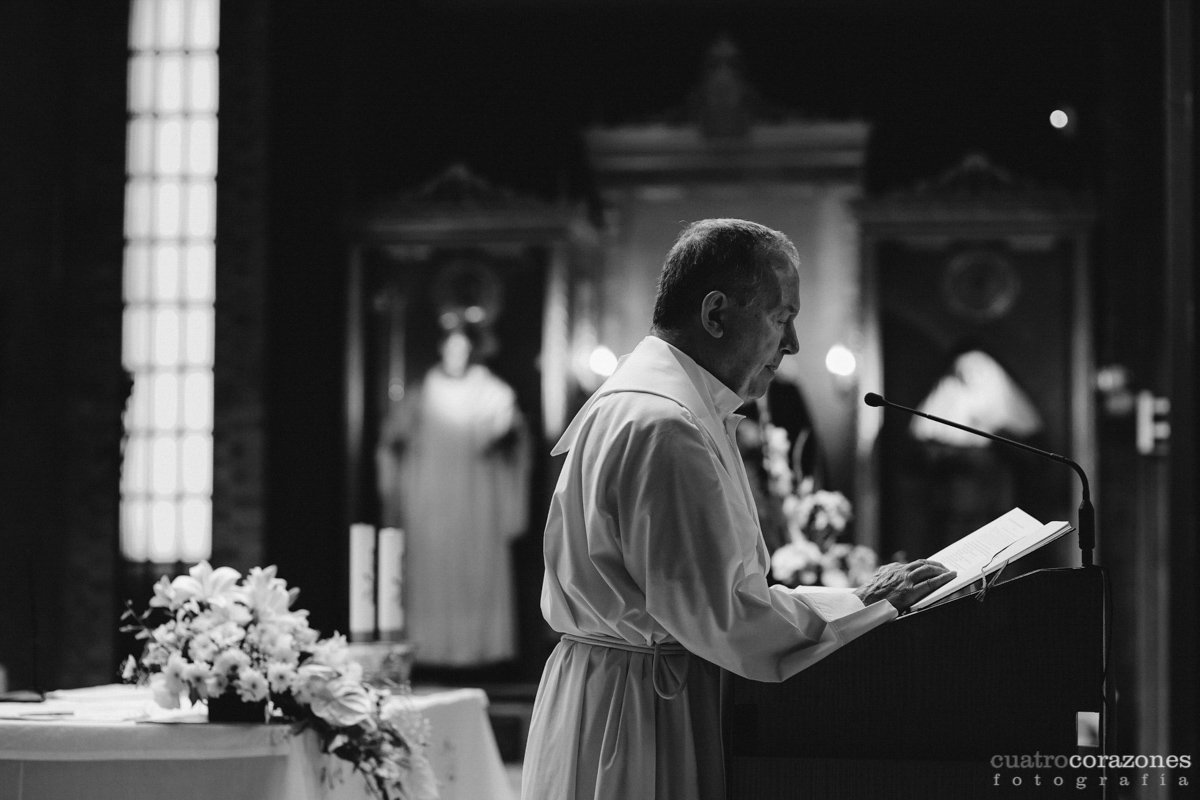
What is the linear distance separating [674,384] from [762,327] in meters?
0.15

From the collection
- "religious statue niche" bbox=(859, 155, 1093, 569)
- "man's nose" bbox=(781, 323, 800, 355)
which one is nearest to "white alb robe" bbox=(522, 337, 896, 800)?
"man's nose" bbox=(781, 323, 800, 355)

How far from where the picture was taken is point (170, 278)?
795 centimetres

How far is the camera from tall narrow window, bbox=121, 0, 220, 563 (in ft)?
25.6

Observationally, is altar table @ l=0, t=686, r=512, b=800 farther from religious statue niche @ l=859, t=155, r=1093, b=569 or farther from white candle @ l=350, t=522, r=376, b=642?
religious statue niche @ l=859, t=155, r=1093, b=569

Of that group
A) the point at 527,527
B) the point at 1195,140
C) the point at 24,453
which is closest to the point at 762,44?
the point at 527,527

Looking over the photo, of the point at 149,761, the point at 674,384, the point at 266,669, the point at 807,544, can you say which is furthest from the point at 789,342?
the point at 807,544

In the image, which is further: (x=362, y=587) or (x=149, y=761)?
(x=362, y=587)

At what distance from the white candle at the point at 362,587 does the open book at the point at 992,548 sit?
2047 mm

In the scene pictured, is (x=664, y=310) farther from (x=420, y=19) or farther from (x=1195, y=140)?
(x=420, y=19)

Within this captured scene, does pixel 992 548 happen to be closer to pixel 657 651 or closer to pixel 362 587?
pixel 657 651

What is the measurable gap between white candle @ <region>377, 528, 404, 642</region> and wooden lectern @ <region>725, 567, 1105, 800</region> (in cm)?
203

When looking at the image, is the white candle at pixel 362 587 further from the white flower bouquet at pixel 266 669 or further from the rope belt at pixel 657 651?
the rope belt at pixel 657 651

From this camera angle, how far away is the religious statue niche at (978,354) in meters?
7.51

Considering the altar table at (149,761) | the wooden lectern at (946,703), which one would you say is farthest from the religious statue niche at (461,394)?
the wooden lectern at (946,703)
